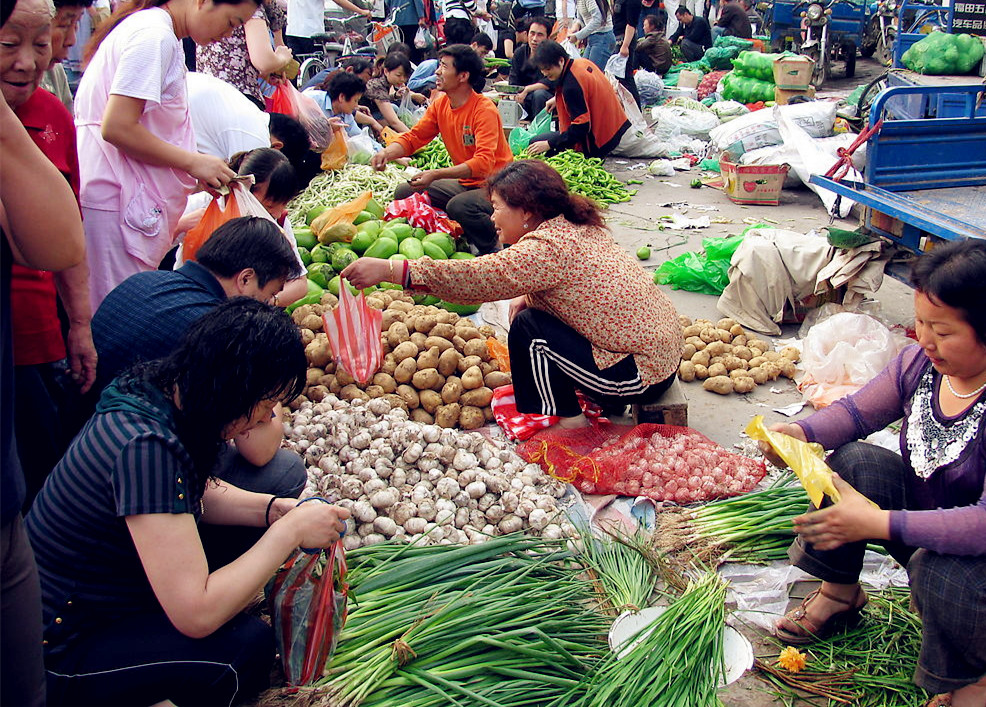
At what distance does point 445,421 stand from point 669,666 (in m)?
1.74

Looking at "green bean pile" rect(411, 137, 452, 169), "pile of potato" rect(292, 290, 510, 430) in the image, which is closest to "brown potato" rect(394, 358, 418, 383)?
"pile of potato" rect(292, 290, 510, 430)

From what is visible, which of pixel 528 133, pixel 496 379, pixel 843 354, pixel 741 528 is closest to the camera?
pixel 741 528

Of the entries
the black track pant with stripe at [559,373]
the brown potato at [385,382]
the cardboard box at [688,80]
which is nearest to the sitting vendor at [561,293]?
the black track pant with stripe at [559,373]

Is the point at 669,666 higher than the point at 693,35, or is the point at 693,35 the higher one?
the point at 693,35

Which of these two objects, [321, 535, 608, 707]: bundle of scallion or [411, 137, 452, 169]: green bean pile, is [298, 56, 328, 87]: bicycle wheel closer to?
[411, 137, 452, 169]: green bean pile

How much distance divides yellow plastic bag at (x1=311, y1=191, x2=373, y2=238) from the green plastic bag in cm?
385

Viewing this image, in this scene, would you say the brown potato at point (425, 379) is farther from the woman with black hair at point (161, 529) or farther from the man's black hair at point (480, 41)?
the man's black hair at point (480, 41)

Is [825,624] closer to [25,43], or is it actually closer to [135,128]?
[25,43]

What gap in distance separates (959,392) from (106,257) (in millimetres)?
2797

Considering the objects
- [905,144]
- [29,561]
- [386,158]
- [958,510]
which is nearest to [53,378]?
[29,561]

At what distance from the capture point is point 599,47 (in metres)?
10.8

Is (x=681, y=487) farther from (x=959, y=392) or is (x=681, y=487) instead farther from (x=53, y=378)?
(x=53, y=378)

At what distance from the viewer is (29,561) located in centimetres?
142

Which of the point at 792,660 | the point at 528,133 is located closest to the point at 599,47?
the point at 528,133
